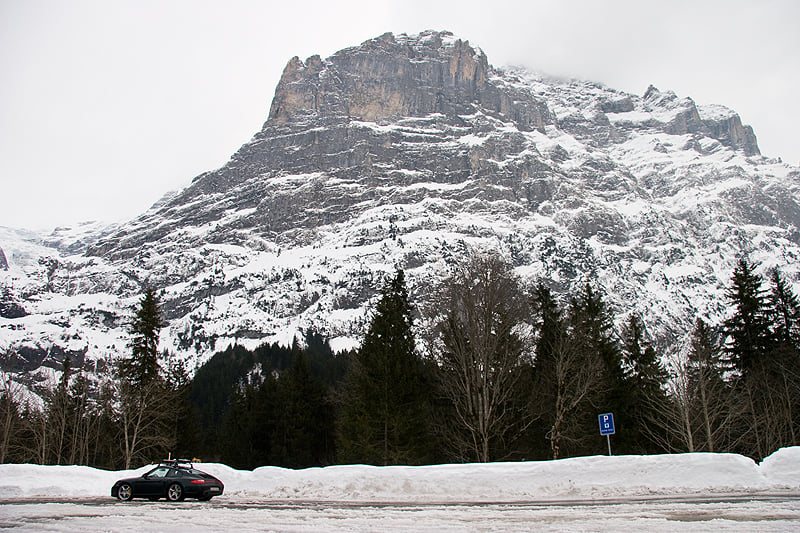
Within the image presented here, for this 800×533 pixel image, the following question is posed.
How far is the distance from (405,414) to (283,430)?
21592 mm

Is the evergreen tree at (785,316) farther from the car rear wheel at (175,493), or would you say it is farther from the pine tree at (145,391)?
the pine tree at (145,391)

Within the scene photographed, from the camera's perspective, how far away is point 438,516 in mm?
12180

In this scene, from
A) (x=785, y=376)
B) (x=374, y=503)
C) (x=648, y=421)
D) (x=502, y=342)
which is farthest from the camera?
(x=648, y=421)

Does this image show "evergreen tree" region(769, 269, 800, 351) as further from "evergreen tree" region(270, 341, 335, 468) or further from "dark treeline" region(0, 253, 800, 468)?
"evergreen tree" region(270, 341, 335, 468)

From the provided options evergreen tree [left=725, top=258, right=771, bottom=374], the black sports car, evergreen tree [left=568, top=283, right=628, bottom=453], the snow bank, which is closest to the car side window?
the black sports car

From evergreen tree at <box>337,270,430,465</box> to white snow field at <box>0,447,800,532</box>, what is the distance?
27.4 ft

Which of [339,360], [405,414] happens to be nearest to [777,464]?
[405,414]

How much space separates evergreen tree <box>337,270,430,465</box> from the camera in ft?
91.5

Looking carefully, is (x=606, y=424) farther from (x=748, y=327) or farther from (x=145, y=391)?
(x=145, y=391)

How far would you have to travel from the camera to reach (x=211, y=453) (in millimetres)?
57188

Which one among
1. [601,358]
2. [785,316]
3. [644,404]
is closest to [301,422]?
[601,358]

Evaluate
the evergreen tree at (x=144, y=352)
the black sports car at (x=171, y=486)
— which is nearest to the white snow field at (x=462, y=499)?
the black sports car at (x=171, y=486)

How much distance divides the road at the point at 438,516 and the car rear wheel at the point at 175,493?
2103 millimetres

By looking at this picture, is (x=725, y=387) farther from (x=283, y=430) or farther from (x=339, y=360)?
(x=339, y=360)
